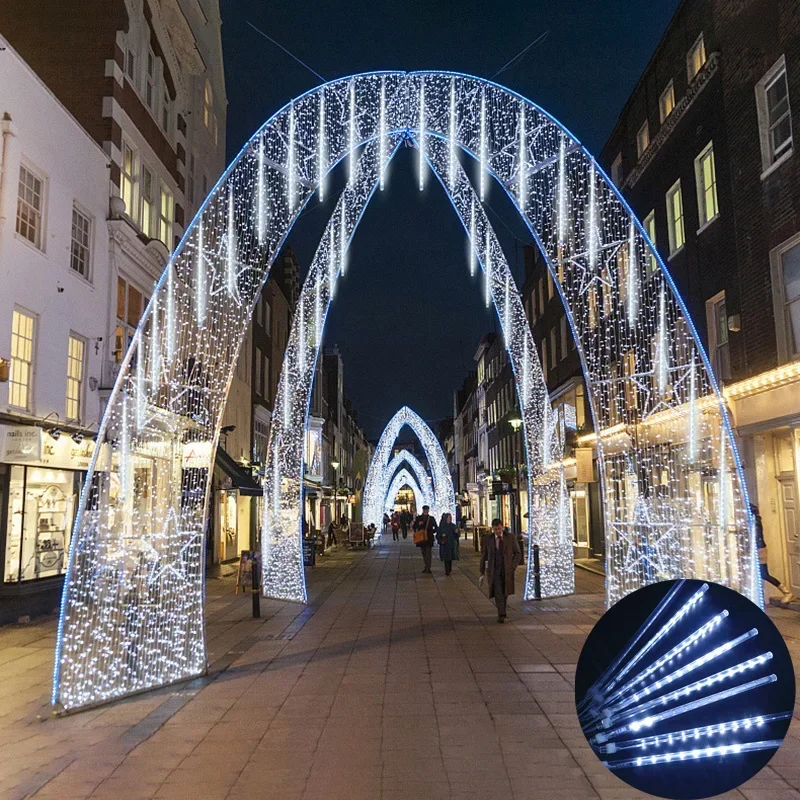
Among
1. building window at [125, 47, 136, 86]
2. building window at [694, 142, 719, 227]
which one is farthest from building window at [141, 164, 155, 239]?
building window at [694, 142, 719, 227]

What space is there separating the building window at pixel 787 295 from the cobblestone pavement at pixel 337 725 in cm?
472

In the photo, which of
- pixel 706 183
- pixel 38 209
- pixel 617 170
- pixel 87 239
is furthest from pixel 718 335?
pixel 38 209

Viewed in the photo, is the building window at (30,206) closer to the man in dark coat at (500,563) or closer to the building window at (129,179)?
the building window at (129,179)

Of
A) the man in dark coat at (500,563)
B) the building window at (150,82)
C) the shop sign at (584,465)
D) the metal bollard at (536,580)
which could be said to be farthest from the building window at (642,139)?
the building window at (150,82)

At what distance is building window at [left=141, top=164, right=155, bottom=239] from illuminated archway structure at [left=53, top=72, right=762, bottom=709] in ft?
31.7

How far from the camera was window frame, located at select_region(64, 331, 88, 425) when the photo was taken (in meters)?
15.3

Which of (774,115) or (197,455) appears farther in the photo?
(774,115)

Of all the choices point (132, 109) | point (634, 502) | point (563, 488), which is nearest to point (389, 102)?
point (634, 502)

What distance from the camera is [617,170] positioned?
23203 millimetres

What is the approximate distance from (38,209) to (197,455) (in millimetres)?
8093

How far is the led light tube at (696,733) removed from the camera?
3082 millimetres

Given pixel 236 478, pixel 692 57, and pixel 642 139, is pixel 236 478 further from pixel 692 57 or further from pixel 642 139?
pixel 692 57

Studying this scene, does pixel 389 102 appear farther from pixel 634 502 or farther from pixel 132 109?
pixel 132 109

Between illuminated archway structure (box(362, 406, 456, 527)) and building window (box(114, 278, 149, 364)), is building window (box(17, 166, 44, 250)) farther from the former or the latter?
illuminated archway structure (box(362, 406, 456, 527))
